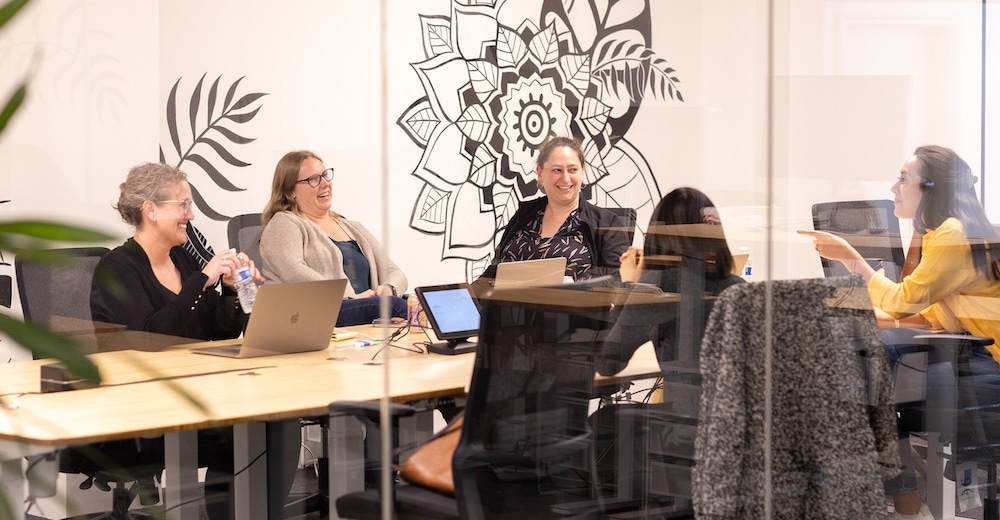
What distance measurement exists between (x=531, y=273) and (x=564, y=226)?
7.4 inches

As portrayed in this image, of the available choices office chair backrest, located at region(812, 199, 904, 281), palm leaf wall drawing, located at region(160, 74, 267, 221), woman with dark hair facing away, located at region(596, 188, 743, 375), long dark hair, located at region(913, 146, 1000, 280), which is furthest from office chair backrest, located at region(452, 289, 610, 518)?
long dark hair, located at region(913, 146, 1000, 280)

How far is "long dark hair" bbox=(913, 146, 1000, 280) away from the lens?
3.33 meters

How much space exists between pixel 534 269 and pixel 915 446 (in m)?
1.41

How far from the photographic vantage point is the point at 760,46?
329cm

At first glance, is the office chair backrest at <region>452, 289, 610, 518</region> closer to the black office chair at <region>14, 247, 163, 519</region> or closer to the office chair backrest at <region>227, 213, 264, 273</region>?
the office chair backrest at <region>227, 213, 264, 273</region>

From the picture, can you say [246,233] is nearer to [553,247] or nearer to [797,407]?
[553,247]

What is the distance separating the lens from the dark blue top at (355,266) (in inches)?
101

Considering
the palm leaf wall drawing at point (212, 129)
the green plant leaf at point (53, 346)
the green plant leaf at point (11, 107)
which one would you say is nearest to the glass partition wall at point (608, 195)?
the palm leaf wall drawing at point (212, 129)

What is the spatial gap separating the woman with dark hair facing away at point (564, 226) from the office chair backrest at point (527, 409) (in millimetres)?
101

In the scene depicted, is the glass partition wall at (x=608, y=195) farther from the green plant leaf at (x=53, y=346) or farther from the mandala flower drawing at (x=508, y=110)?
the green plant leaf at (x=53, y=346)

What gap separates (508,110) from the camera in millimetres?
2773

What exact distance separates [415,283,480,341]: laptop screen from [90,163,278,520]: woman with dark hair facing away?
1.38 feet

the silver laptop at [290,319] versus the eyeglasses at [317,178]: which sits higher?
the eyeglasses at [317,178]

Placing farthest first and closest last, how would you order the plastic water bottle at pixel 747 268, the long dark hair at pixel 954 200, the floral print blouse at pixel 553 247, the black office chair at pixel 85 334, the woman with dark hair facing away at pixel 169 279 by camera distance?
the long dark hair at pixel 954 200, the plastic water bottle at pixel 747 268, the floral print blouse at pixel 553 247, the woman with dark hair facing away at pixel 169 279, the black office chair at pixel 85 334
